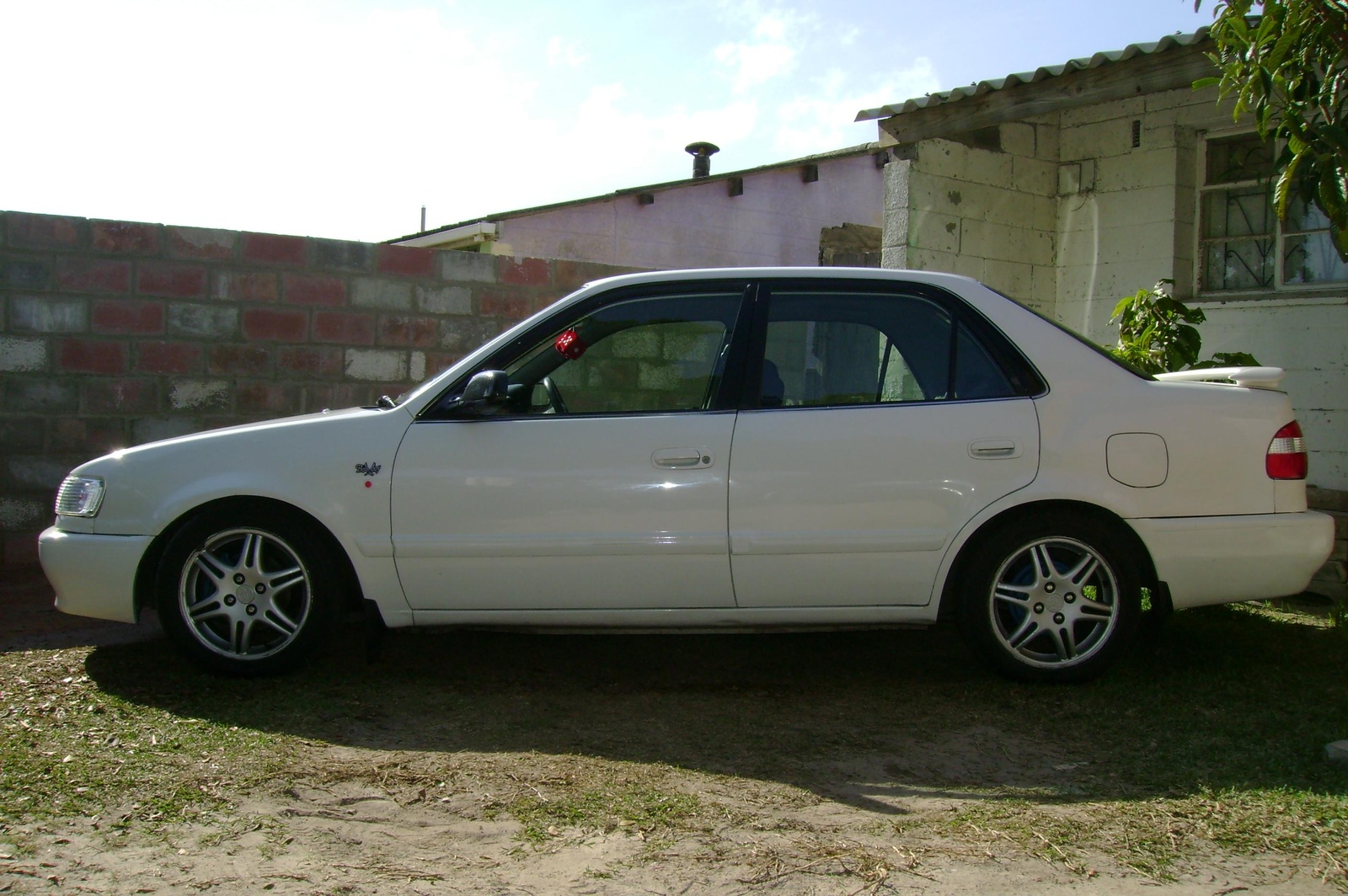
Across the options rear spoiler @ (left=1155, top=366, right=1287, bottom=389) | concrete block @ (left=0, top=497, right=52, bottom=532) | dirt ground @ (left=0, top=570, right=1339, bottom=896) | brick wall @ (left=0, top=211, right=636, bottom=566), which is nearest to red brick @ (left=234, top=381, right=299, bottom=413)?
brick wall @ (left=0, top=211, right=636, bottom=566)

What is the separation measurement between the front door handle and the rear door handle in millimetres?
1005

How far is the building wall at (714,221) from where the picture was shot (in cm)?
1639

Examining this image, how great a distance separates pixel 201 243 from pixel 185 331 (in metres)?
0.56

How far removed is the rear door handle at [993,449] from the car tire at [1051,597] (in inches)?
10.8

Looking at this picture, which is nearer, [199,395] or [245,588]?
[245,588]

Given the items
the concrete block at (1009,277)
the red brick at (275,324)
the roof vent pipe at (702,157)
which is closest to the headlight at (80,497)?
the red brick at (275,324)

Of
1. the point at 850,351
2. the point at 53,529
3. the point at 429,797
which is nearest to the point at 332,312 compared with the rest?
the point at 53,529

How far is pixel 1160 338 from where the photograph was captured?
274 inches

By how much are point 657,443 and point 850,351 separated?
0.84 metres

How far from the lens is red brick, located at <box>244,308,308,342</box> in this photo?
744cm

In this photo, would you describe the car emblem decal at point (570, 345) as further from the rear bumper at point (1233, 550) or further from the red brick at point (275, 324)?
the red brick at point (275, 324)

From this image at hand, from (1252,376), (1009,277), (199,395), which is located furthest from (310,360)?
(1252,376)

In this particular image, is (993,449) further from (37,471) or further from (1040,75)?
(37,471)

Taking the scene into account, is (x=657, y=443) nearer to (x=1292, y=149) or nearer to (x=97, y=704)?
(x=97, y=704)
